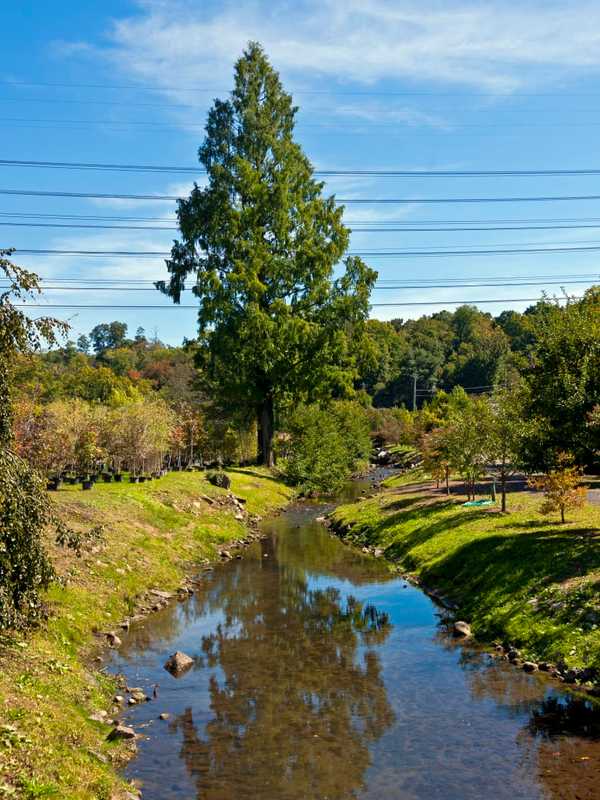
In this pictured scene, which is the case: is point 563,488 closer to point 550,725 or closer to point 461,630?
point 461,630

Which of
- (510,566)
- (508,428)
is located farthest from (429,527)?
(510,566)

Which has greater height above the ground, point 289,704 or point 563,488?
point 563,488

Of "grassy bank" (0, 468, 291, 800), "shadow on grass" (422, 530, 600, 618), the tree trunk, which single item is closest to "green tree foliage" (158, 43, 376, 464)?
the tree trunk

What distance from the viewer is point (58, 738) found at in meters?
14.2

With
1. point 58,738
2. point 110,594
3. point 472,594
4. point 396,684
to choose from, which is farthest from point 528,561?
point 58,738

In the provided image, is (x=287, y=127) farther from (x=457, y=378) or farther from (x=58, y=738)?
(x=457, y=378)

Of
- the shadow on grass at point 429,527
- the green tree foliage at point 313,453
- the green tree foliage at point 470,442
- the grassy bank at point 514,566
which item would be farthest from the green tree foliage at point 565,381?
the green tree foliage at point 313,453

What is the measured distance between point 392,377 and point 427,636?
129662mm

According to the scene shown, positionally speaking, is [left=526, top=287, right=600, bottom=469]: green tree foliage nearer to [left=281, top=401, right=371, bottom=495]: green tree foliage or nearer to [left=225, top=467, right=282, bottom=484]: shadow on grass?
[left=225, top=467, right=282, bottom=484]: shadow on grass

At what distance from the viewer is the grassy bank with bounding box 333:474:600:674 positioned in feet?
68.7

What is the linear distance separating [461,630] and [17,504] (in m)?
15.4

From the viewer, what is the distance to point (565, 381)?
2684cm

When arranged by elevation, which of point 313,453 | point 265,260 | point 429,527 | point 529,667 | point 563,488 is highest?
point 265,260

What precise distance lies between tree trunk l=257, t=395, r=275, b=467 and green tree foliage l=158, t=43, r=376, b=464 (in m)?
1.98
